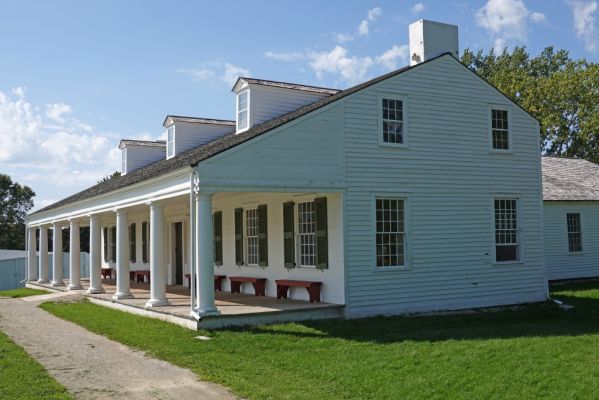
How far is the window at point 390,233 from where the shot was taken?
15422 mm

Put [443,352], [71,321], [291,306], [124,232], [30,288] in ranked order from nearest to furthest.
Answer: [443,352] < [291,306] < [71,321] < [124,232] < [30,288]

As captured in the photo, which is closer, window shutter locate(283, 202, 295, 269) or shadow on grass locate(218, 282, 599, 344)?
shadow on grass locate(218, 282, 599, 344)

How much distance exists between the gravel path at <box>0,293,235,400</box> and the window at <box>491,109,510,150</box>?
36.9ft

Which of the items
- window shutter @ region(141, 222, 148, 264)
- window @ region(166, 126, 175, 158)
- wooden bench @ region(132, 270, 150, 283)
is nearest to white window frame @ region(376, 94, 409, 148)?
window @ region(166, 126, 175, 158)

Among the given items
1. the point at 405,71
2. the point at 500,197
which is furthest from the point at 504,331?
the point at 405,71

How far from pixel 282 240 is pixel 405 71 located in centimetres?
537

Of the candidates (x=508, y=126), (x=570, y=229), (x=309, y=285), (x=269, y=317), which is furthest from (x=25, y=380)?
(x=570, y=229)

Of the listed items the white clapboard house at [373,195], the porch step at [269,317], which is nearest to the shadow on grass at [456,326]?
the porch step at [269,317]

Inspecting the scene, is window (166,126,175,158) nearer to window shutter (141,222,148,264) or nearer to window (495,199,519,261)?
window shutter (141,222,148,264)

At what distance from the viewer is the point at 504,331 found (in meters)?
12.4

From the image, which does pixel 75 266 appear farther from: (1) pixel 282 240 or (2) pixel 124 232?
(1) pixel 282 240

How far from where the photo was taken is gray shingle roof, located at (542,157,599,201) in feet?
78.6

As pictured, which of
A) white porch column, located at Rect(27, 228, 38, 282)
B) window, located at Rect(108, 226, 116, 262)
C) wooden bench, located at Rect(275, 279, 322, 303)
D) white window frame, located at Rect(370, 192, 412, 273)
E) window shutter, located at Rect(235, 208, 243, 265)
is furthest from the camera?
window, located at Rect(108, 226, 116, 262)

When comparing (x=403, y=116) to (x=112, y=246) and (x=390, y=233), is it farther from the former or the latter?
(x=112, y=246)
